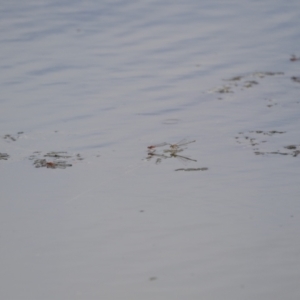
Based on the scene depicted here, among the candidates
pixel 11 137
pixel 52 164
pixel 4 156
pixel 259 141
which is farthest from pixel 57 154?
pixel 259 141

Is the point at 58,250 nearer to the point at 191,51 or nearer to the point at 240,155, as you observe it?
the point at 240,155

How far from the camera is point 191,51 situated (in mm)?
8844

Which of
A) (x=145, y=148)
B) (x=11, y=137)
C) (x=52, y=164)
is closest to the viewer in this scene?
(x=52, y=164)

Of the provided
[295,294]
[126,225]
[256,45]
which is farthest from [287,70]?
[295,294]

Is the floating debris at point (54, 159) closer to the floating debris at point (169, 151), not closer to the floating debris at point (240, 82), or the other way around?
the floating debris at point (169, 151)

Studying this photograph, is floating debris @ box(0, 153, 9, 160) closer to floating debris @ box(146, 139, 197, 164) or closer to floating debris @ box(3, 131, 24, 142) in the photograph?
floating debris @ box(3, 131, 24, 142)

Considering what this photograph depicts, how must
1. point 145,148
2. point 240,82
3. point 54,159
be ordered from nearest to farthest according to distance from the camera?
point 54,159 < point 145,148 < point 240,82

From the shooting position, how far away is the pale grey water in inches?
155

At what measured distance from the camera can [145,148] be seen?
5965mm

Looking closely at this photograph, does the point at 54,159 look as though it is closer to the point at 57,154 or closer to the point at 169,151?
the point at 57,154

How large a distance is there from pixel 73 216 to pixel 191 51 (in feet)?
15.4

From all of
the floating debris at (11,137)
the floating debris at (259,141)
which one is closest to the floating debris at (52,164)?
the floating debris at (11,137)

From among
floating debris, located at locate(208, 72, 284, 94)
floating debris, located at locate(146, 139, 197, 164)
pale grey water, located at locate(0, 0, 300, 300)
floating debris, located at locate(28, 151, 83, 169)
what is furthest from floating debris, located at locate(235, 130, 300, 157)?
floating debris, located at locate(28, 151, 83, 169)

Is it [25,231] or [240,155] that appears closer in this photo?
[25,231]
